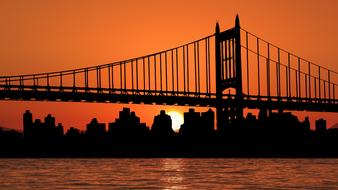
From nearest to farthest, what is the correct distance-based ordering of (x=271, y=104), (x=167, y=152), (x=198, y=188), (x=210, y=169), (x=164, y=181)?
(x=198, y=188), (x=164, y=181), (x=210, y=169), (x=271, y=104), (x=167, y=152)

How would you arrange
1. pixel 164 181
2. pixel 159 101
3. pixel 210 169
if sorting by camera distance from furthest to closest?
pixel 159 101, pixel 210 169, pixel 164 181

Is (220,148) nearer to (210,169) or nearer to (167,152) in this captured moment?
(167,152)

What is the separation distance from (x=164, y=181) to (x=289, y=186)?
6.82 metres

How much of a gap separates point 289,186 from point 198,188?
160 inches

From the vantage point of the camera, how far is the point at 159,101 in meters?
86.8

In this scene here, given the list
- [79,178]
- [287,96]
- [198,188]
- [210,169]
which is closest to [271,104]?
[287,96]

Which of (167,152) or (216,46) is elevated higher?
(216,46)

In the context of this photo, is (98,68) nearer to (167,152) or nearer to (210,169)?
(167,152)

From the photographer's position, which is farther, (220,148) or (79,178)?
(220,148)

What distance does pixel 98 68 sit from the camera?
91500 millimetres

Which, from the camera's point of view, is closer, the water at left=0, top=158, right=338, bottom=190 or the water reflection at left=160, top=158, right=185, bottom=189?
the water at left=0, top=158, right=338, bottom=190

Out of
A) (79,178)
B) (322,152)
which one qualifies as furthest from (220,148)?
(79,178)

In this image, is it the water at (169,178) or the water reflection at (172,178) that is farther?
the water reflection at (172,178)

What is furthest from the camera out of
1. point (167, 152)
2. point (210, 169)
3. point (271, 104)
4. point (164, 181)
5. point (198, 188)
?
point (167, 152)
